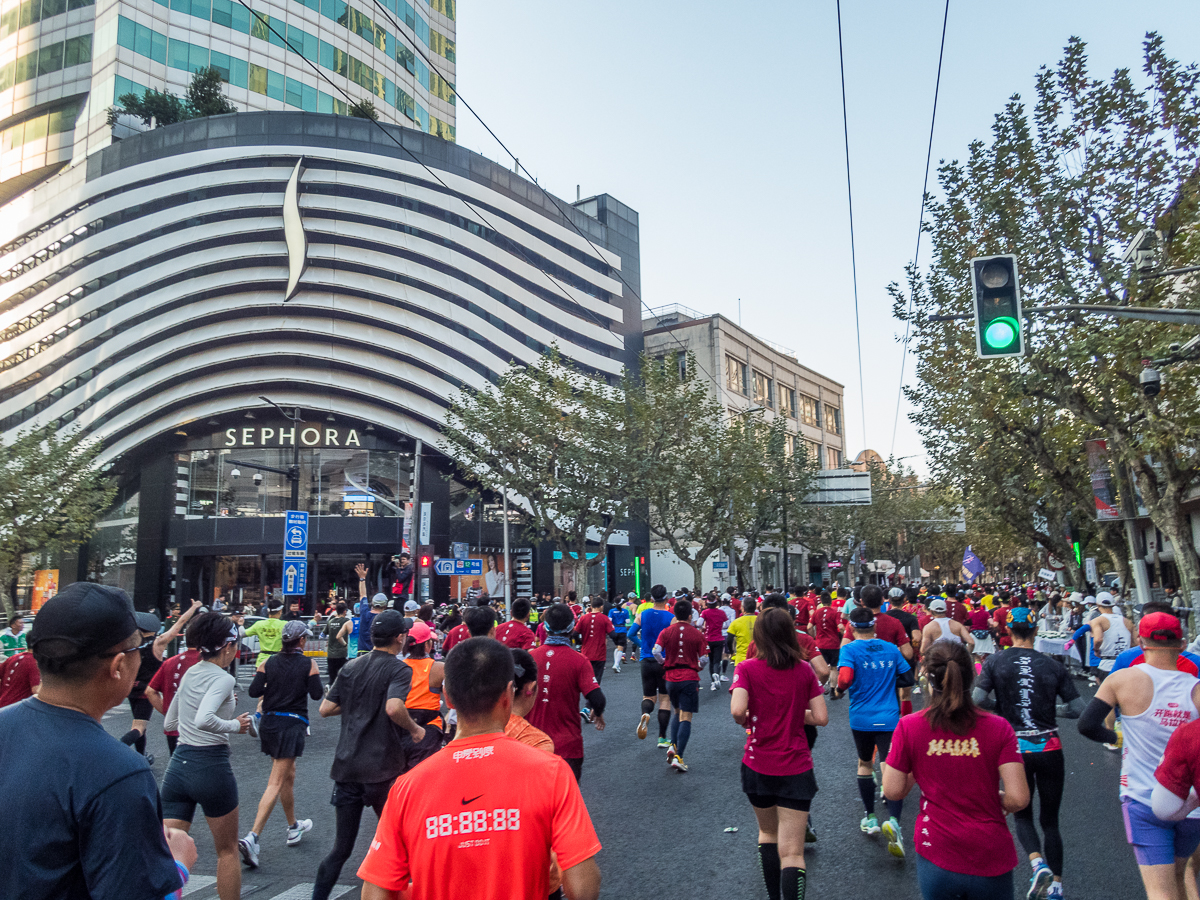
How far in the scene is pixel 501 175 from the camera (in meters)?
42.8

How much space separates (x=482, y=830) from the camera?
226 centimetres

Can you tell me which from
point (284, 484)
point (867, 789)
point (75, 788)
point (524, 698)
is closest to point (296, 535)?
point (284, 484)

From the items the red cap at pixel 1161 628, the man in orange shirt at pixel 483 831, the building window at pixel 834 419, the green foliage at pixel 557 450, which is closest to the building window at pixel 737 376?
the building window at pixel 834 419

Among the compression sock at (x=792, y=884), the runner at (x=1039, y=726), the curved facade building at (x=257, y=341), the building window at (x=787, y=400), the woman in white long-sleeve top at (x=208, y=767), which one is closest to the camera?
the compression sock at (x=792, y=884)

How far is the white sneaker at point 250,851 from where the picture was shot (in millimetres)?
6145

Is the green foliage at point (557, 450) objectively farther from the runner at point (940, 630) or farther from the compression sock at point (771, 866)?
the compression sock at point (771, 866)

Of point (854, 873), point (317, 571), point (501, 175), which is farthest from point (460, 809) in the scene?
point (501, 175)

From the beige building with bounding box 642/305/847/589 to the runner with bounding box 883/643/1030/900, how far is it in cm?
4090

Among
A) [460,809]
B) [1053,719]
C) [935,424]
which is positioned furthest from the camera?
[935,424]

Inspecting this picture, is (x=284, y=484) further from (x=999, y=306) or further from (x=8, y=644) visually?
(x=999, y=306)

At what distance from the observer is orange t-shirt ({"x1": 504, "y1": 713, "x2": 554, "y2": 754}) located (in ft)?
13.9

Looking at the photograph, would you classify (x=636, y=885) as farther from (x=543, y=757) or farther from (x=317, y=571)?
(x=317, y=571)

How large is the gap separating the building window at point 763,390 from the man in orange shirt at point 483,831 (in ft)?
183

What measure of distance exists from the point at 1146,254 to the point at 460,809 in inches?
536
